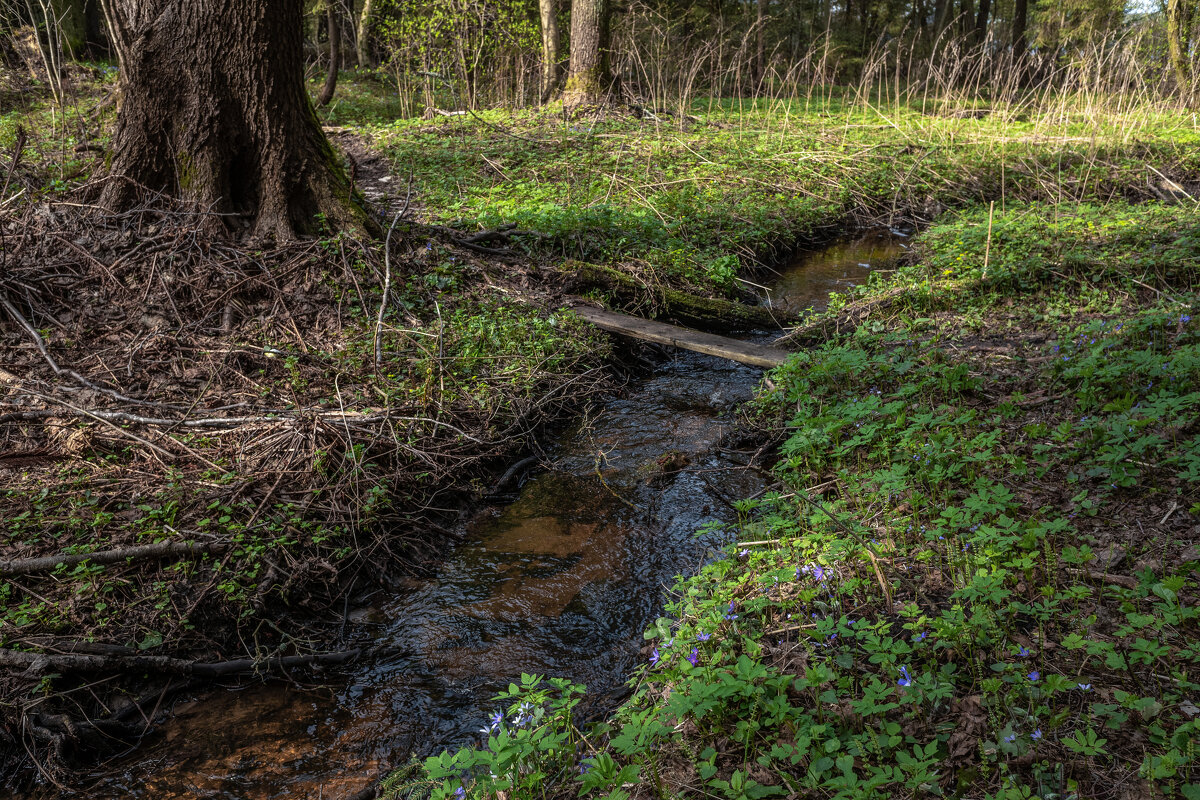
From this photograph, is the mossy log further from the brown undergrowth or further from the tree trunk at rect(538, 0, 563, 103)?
the tree trunk at rect(538, 0, 563, 103)

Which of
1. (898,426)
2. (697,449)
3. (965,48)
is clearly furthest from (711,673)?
(965,48)

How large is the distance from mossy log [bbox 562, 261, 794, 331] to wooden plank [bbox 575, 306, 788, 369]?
353 millimetres

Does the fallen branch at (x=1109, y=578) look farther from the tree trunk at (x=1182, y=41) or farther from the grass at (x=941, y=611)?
the tree trunk at (x=1182, y=41)

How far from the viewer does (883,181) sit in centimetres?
970

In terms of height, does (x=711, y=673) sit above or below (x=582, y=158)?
below

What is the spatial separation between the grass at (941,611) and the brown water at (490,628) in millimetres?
245

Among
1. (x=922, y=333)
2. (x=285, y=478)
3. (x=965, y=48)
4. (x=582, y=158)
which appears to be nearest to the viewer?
(x=285, y=478)

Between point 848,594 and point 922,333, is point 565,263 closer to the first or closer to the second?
point 922,333

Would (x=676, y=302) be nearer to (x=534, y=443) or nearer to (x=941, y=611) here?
(x=534, y=443)

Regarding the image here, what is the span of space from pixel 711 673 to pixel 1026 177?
9.99 meters

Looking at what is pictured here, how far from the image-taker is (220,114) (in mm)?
4852

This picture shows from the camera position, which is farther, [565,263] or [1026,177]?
[1026,177]

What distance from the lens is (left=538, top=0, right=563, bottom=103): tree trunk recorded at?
1263cm

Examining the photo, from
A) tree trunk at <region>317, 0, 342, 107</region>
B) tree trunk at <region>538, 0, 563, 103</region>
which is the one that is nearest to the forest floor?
tree trunk at <region>317, 0, 342, 107</region>
